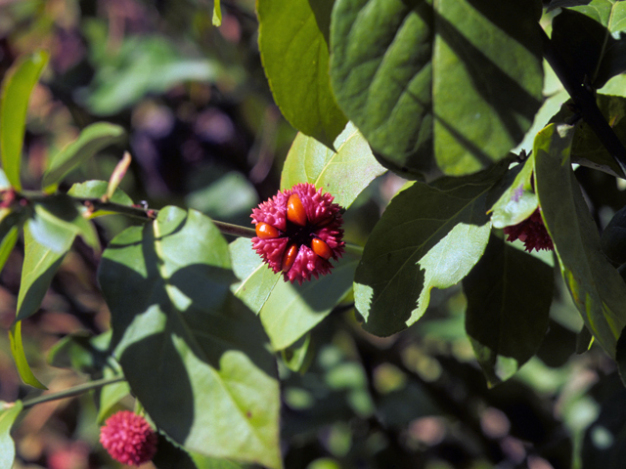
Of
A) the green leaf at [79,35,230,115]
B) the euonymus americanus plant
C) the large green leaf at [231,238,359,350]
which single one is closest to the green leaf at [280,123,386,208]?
the euonymus americanus plant

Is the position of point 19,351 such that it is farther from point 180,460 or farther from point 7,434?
point 180,460

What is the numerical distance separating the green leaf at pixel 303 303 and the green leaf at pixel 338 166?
0.14 m

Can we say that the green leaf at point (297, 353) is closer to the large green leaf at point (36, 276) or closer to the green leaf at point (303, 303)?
the green leaf at point (303, 303)

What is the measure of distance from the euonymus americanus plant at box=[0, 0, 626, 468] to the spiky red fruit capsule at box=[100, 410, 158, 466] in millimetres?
151

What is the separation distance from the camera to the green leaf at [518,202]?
416mm

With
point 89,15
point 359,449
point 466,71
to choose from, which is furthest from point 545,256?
point 89,15

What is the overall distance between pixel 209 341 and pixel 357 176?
0.80 feet

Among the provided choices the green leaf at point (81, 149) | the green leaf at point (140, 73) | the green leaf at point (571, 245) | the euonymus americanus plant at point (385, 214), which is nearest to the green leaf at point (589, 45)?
the euonymus americanus plant at point (385, 214)

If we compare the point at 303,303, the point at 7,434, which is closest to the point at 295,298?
the point at 303,303

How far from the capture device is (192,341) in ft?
1.44

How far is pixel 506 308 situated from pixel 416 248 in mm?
161

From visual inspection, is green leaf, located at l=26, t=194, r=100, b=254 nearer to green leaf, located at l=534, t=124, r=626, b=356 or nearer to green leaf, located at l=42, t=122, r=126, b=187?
green leaf, located at l=42, t=122, r=126, b=187

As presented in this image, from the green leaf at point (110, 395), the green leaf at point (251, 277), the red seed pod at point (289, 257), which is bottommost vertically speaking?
the green leaf at point (110, 395)

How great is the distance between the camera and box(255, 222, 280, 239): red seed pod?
0.56m
